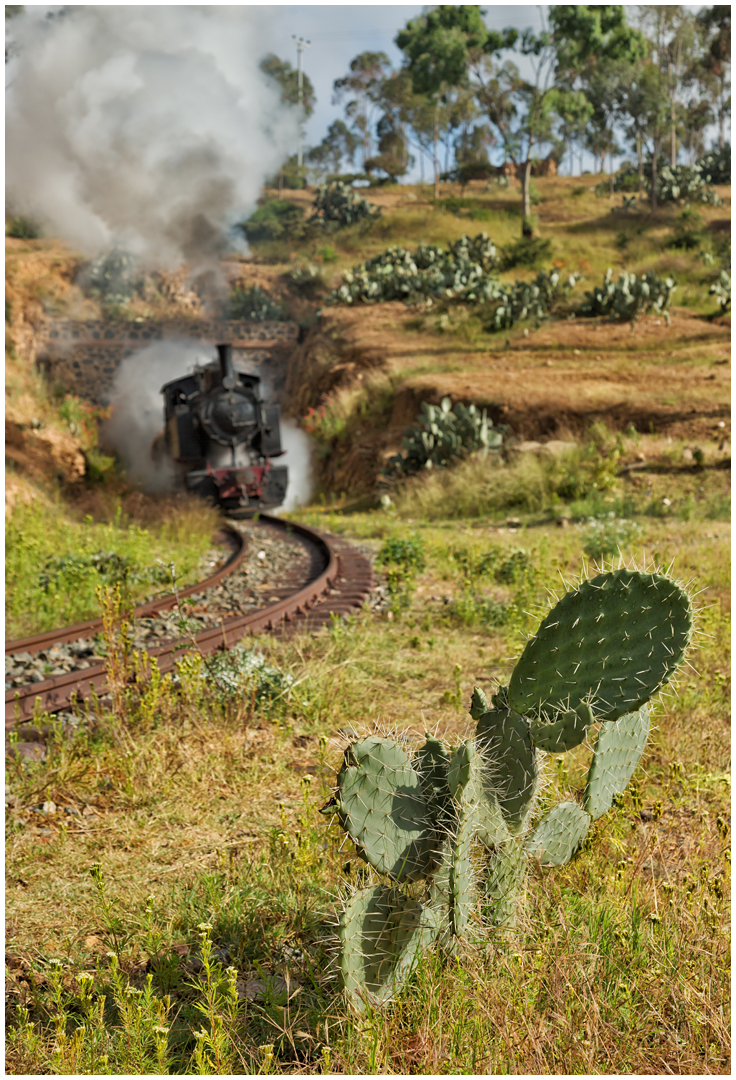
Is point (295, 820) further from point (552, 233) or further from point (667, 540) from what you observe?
point (552, 233)

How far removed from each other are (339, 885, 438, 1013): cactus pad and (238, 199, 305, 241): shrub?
37.1 metres

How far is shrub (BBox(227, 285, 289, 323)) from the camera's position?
2906 centimetres

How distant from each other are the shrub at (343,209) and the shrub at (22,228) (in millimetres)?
13013

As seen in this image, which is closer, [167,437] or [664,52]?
[167,437]

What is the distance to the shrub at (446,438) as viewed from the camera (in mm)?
14430

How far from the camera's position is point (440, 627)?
6527mm

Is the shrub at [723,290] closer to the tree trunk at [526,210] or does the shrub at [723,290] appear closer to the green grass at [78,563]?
the tree trunk at [526,210]

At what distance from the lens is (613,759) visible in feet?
8.41

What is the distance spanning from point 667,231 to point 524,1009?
3333cm

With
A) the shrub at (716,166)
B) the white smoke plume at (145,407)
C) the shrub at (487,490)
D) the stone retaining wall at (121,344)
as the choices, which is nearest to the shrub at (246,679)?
the shrub at (487,490)

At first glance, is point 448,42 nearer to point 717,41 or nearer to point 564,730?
point 717,41

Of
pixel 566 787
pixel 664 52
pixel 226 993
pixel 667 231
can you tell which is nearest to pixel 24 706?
pixel 226 993

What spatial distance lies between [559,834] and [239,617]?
4.84 m

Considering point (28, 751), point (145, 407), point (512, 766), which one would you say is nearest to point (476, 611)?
point (28, 751)
